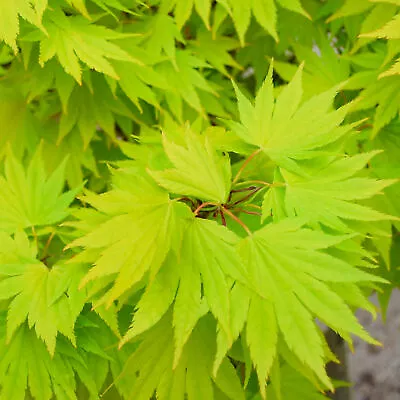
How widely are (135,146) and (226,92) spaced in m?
0.36

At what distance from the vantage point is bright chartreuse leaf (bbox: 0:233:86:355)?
2.57 ft

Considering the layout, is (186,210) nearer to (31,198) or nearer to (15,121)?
(31,198)

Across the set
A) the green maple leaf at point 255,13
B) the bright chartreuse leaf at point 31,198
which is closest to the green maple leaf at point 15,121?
the bright chartreuse leaf at point 31,198

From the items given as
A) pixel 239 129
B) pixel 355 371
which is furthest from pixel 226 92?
pixel 355 371

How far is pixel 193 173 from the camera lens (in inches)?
27.8

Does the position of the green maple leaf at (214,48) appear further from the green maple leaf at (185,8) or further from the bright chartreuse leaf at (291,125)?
the bright chartreuse leaf at (291,125)

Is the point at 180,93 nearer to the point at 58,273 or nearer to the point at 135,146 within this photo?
the point at 135,146

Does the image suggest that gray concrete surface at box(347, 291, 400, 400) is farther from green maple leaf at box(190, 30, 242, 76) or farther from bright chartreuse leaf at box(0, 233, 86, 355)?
bright chartreuse leaf at box(0, 233, 86, 355)

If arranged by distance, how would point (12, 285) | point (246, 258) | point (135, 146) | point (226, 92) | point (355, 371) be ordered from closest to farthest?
point (246, 258), point (12, 285), point (135, 146), point (226, 92), point (355, 371)

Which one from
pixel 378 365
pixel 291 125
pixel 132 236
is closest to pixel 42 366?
pixel 132 236

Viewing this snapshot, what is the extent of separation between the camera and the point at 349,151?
1.05 metres

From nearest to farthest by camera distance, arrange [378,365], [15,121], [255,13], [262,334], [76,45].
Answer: [262,334] < [76,45] < [255,13] < [15,121] < [378,365]

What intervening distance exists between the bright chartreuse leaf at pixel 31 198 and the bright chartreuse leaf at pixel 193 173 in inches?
12.0

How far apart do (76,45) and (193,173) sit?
36 cm
